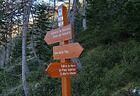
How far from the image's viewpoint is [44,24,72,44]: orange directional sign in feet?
29.2

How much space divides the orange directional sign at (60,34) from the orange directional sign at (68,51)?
0.20 meters

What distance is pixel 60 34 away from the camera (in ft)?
30.3

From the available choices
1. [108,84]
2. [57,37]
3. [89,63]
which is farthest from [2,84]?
[57,37]

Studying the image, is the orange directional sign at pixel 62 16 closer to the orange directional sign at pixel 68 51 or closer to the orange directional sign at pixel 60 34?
the orange directional sign at pixel 60 34

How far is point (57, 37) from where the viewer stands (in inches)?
369

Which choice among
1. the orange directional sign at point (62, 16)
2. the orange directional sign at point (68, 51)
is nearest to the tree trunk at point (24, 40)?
the orange directional sign at point (62, 16)

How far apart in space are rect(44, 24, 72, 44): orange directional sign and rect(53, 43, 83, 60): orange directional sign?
7.9 inches

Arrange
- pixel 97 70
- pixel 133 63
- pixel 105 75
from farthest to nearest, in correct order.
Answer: pixel 97 70, pixel 105 75, pixel 133 63

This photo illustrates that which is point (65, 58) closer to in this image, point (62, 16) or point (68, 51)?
point (68, 51)

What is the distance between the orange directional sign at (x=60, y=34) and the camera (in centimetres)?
891

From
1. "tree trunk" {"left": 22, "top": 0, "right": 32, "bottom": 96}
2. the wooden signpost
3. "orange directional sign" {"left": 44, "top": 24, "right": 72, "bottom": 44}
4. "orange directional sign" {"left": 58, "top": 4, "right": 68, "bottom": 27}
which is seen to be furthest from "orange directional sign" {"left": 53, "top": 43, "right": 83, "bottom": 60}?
"tree trunk" {"left": 22, "top": 0, "right": 32, "bottom": 96}

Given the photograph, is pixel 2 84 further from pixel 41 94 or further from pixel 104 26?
pixel 104 26

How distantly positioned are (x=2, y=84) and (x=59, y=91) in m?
8.59

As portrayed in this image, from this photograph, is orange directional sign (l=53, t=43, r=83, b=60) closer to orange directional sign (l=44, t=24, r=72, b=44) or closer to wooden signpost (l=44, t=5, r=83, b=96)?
wooden signpost (l=44, t=5, r=83, b=96)
